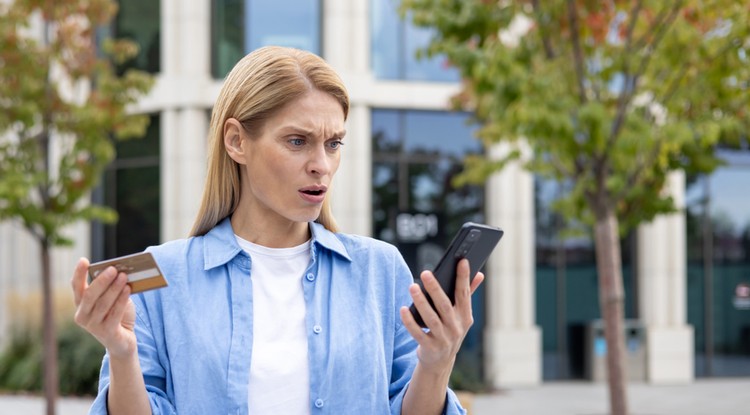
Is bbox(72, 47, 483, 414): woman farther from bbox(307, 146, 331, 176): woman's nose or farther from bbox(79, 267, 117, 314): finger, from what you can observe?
bbox(79, 267, 117, 314): finger

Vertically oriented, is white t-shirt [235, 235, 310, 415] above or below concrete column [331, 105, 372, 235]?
below

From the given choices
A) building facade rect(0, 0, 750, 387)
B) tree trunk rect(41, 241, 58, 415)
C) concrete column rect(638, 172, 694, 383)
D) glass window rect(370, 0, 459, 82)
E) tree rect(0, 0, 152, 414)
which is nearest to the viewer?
tree trunk rect(41, 241, 58, 415)

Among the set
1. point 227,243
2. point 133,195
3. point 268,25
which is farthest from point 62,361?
point 227,243

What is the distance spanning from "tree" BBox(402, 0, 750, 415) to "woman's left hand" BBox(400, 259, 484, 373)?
22.0ft

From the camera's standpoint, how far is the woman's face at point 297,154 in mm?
2406

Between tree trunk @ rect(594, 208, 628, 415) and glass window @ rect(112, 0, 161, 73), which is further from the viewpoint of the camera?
glass window @ rect(112, 0, 161, 73)

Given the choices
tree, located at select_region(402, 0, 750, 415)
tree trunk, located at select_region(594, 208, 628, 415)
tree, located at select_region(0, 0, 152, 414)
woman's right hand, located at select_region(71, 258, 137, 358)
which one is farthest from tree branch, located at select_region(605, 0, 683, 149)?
woman's right hand, located at select_region(71, 258, 137, 358)

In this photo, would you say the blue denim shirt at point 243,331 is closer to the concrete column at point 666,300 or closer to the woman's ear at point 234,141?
the woman's ear at point 234,141

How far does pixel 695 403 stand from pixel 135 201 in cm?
1028

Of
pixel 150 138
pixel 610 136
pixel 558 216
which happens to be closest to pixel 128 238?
pixel 150 138

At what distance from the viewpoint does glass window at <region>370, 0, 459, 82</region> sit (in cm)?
1817

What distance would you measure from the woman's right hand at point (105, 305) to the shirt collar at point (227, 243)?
13.7 inches

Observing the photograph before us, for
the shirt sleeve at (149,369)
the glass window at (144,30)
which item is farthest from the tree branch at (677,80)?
the glass window at (144,30)

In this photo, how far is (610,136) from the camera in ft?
31.9
